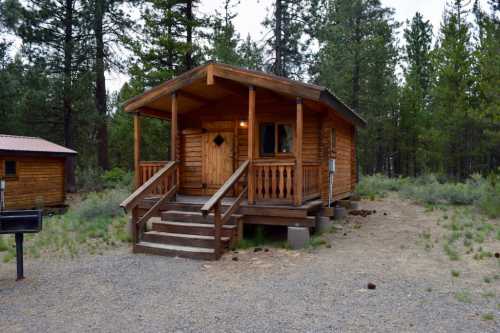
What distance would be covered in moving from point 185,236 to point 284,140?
13.6ft

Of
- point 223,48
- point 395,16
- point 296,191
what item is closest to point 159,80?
point 223,48

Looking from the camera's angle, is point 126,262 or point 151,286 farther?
point 126,262

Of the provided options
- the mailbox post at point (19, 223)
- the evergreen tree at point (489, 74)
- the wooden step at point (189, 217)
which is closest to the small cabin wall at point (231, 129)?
the wooden step at point (189, 217)

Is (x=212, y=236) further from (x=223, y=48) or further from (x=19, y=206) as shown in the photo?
(x=223, y=48)

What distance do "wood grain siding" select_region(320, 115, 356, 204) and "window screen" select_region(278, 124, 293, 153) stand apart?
0.99 metres

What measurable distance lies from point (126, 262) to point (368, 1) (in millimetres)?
19835

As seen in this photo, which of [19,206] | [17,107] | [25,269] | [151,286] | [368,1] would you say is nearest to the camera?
[151,286]

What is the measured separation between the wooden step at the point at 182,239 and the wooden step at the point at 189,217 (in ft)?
1.44

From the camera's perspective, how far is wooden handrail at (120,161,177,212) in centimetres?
691

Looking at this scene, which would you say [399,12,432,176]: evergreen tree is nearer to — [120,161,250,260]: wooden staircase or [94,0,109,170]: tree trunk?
[94,0,109,170]: tree trunk

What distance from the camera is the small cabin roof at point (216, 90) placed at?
7.39 m

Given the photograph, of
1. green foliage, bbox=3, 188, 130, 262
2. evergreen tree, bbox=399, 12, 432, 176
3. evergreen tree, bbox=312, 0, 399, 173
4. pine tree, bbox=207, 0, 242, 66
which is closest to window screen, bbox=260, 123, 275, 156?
green foliage, bbox=3, 188, 130, 262

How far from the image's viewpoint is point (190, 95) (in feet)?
30.4

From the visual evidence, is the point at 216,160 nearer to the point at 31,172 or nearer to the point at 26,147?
the point at 26,147
